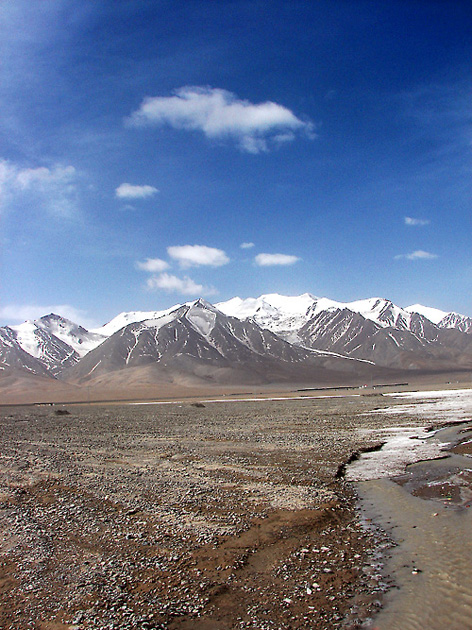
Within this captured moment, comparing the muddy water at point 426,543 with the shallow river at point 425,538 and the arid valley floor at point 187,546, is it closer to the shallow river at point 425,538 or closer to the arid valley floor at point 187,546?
the shallow river at point 425,538

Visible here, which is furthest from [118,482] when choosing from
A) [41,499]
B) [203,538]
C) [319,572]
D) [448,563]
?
[448,563]

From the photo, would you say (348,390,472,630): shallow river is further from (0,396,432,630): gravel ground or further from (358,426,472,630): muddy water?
(0,396,432,630): gravel ground

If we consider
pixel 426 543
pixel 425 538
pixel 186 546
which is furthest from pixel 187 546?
pixel 425 538

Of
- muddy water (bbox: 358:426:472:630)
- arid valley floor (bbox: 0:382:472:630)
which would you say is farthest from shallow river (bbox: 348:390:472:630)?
arid valley floor (bbox: 0:382:472:630)

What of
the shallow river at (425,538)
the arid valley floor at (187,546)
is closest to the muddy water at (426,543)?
the shallow river at (425,538)

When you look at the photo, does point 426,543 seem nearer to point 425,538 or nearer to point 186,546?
point 425,538

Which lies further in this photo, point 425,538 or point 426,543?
point 425,538
